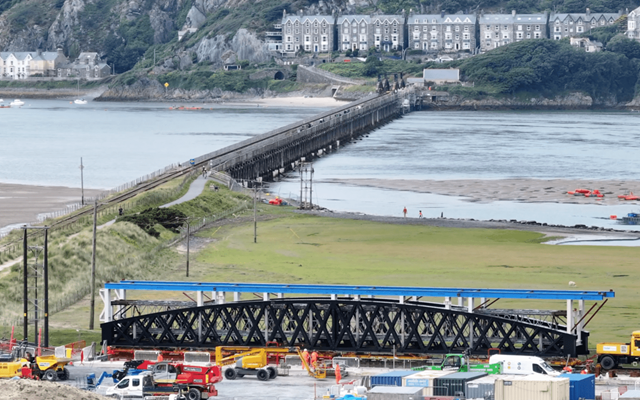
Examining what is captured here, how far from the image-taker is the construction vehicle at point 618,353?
45.6 meters

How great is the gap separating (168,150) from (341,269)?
119 metres

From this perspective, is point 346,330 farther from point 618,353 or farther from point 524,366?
point 618,353

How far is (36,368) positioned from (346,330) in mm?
13163

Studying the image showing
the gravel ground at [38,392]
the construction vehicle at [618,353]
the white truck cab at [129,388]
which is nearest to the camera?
the gravel ground at [38,392]

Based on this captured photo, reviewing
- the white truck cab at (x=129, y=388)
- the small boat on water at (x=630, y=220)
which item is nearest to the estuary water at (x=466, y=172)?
the small boat on water at (x=630, y=220)

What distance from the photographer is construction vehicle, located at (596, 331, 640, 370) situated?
45594 mm

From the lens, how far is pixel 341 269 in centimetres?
7756

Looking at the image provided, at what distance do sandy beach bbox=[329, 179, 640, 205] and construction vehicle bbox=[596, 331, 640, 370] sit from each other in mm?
79210

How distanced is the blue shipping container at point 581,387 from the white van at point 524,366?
2892 millimetres

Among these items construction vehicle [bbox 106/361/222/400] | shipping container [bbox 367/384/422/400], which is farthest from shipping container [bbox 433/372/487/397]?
construction vehicle [bbox 106/361/222/400]

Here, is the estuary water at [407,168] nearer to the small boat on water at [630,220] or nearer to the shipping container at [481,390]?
the small boat on water at [630,220]

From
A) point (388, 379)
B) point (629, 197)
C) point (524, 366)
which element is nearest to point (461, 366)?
point (524, 366)

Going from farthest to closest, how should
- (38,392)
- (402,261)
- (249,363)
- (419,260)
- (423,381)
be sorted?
(419,260) → (402,261) → (249,363) → (423,381) → (38,392)

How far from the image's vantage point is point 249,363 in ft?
151
